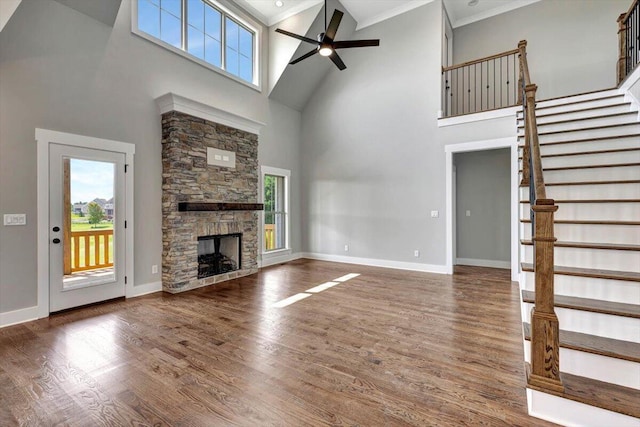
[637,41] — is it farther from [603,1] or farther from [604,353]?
[604,353]

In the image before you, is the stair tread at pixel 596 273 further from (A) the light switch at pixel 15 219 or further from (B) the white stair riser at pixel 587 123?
(A) the light switch at pixel 15 219

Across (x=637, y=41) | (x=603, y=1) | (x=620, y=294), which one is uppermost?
(x=603, y=1)

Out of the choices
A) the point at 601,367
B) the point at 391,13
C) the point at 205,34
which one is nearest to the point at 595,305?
the point at 601,367

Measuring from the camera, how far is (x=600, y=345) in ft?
6.04

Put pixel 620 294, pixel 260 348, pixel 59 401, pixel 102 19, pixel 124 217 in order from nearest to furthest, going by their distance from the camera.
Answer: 1. pixel 59 401
2. pixel 620 294
3. pixel 260 348
4. pixel 102 19
5. pixel 124 217

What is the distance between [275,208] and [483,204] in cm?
480

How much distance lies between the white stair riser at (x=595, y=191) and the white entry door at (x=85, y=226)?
5.56 meters

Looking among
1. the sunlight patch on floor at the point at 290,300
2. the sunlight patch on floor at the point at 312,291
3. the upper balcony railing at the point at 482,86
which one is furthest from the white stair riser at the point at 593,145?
the sunlight patch on floor at the point at 290,300

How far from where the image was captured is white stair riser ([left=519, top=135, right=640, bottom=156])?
3.59m

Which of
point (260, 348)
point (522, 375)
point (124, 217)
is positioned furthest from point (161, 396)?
point (124, 217)

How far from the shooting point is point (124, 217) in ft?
14.2

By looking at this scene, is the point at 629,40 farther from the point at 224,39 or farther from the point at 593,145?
the point at 224,39

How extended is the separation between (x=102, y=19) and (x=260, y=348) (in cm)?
483

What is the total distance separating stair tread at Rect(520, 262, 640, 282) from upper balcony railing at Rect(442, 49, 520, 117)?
4.44m
